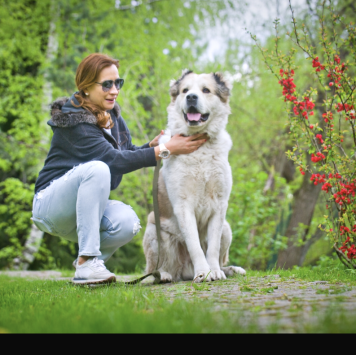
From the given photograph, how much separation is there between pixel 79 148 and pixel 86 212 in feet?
1.91

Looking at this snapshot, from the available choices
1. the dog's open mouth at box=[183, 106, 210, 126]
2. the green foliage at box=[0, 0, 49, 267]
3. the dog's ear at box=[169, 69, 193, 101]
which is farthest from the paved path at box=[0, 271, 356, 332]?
the green foliage at box=[0, 0, 49, 267]

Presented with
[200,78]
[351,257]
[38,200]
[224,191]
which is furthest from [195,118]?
[351,257]

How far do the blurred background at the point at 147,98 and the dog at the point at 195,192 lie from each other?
2747 mm

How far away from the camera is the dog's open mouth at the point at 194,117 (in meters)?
3.54

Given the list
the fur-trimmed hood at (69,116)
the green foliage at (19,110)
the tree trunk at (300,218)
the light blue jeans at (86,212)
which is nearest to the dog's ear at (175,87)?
the fur-trimmed hood at (69,116)

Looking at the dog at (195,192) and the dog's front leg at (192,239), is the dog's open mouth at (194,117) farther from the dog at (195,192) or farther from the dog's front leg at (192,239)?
the dog's front leg at (192,239)

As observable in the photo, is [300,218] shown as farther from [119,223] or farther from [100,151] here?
[100,151]

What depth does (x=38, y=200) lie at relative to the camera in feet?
10.7

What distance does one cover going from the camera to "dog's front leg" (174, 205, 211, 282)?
308cm

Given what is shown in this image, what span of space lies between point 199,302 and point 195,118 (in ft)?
6.69

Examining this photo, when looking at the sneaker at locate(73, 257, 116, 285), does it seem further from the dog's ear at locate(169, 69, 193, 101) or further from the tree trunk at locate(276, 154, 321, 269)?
the tree trunk at locate(276, 154, 321, 269)

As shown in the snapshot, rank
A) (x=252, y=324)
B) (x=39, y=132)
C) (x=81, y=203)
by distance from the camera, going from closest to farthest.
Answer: (x=252, y=324) → (x=81, y=203) → (x=39, y=132)

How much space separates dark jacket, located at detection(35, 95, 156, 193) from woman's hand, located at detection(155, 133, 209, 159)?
24cm
